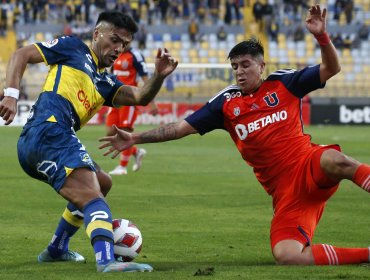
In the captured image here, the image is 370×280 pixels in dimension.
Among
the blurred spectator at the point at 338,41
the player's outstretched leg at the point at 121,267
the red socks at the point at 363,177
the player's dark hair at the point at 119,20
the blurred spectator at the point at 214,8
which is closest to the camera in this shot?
the player's outstretched leg at the point at 121,267

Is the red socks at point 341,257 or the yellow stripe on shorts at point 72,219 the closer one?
the red socks at point 341,257

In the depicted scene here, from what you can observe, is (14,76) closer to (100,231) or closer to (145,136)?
(145,136)

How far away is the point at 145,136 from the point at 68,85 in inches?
31.2

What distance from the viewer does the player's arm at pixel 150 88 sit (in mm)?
7590

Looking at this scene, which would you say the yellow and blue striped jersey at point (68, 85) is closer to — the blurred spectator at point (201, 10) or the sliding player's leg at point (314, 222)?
the sliding player's leg at point (314, 222)

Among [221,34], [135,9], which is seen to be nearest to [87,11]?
[135,9]

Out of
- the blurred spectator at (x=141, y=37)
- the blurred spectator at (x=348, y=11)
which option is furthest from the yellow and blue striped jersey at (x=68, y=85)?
the blurred spectator at (x=348, y=11)

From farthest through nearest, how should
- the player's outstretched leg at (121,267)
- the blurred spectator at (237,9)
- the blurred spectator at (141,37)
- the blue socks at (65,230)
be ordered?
1. the blurred spectator at (237,9)
2. the blurred spectator at (141,37)
3. the blue socks at (65,230)
4. the player's outstretched leg at (121,267)

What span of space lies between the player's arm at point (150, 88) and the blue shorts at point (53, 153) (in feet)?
2.66

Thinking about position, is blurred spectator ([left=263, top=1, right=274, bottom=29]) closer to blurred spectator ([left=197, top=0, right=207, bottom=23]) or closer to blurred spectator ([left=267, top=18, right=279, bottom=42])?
blurred spectator ([left=267, top=18, right=279, bottom=42])

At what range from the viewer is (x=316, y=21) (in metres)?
7.51

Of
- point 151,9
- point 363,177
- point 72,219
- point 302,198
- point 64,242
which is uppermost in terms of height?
point 363,177

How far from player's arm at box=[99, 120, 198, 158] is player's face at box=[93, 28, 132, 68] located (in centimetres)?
66

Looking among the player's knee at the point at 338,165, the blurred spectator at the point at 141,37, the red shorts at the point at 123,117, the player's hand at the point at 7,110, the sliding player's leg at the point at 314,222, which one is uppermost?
the player's hand at the point at 7,110
